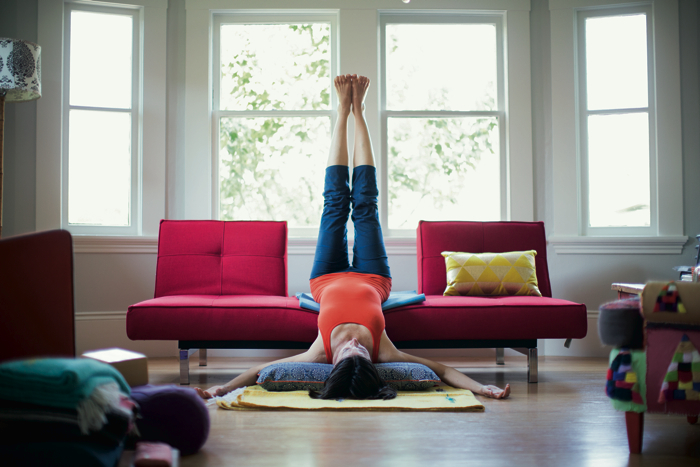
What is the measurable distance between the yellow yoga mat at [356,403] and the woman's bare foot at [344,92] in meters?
1.87

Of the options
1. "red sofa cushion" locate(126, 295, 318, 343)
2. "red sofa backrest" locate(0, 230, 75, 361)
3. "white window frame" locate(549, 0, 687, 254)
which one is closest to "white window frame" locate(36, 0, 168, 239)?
"red sofa cushion" locate(126, 295, 318, 343)

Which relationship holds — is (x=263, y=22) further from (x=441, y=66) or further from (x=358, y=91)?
(x=441, y=66)

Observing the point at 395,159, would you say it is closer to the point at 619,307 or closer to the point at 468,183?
the point at 468,183

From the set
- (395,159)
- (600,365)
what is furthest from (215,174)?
(600,365)

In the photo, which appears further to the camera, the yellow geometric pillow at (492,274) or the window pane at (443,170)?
the window pane at (443,170)

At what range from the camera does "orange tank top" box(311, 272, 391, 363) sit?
224cm

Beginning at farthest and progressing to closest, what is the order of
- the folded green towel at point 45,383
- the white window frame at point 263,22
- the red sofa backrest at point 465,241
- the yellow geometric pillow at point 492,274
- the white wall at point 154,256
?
the white window frame at point 263,22, the white wall at point 154,256, the red sofa backrest at point 465,241, the yellow geometric pillow at point 492,274, the folded green towel at point 45,383

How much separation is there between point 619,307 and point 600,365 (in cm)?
187

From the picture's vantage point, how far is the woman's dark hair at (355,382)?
197 centimetres

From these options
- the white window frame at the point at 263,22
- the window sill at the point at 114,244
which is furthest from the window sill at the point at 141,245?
the white window frame at the point at 263,22

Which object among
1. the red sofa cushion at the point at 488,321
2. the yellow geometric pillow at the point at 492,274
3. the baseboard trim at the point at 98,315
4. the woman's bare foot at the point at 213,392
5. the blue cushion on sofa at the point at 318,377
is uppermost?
the yellow geometric pillow at the point at 492,274

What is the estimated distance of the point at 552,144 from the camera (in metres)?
3.61

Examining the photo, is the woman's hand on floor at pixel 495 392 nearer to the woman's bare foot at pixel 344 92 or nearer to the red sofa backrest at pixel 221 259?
the red sofa backrest at pixel 221 259

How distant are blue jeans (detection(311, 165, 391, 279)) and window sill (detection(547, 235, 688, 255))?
1.48 metres
